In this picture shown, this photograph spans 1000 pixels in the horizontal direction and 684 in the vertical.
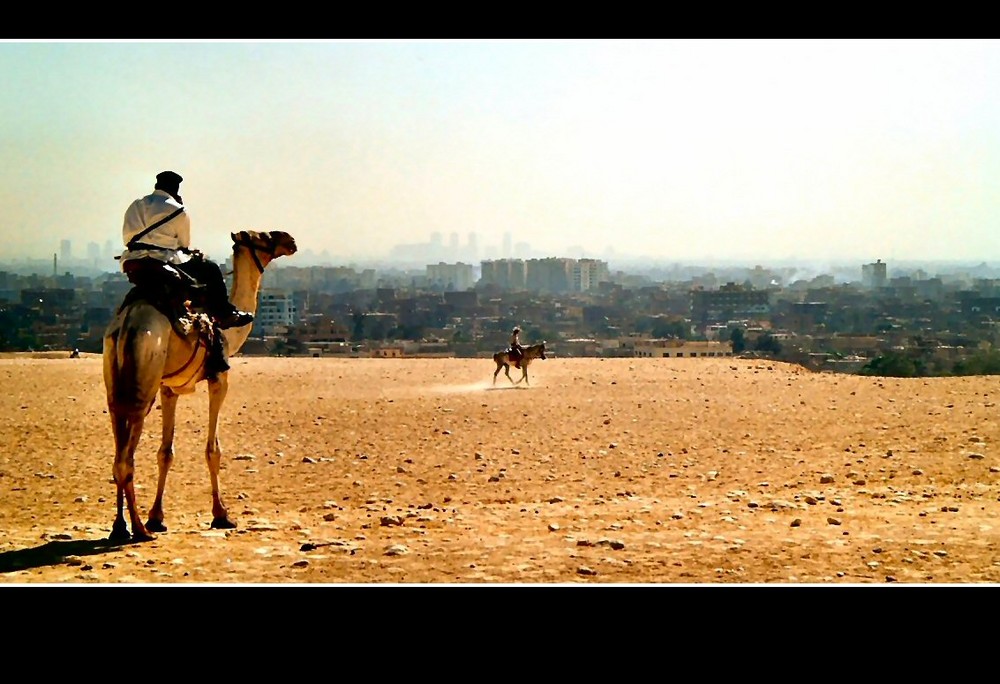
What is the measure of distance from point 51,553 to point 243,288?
2.88 metres

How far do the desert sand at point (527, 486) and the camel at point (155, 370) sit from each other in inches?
17.3

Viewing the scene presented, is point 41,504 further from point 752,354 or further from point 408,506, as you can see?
point 752,354

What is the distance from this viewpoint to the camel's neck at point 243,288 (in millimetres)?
9378

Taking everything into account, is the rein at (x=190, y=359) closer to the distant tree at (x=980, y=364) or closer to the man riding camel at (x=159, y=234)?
the man riding camel at (x=159, y=234)

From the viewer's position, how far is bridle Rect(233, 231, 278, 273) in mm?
9391

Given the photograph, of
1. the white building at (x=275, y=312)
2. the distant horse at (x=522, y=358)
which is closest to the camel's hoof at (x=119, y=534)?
the distant horse at (x=522, y=358)

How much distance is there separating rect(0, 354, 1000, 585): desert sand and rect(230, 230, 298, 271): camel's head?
2.40 metres

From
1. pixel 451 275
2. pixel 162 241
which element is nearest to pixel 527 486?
pixel 162 241

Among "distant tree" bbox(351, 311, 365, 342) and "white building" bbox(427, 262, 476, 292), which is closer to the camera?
"distant tree" bbox(351, 311, 365, 342)

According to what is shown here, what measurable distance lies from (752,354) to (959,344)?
8.41m

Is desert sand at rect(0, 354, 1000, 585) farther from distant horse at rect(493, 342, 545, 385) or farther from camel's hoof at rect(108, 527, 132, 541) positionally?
distant horse at rect(493, 342, 545, 385)

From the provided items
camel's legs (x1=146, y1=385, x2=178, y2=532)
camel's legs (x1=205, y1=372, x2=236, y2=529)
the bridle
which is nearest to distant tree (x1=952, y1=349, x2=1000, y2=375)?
the bridle
